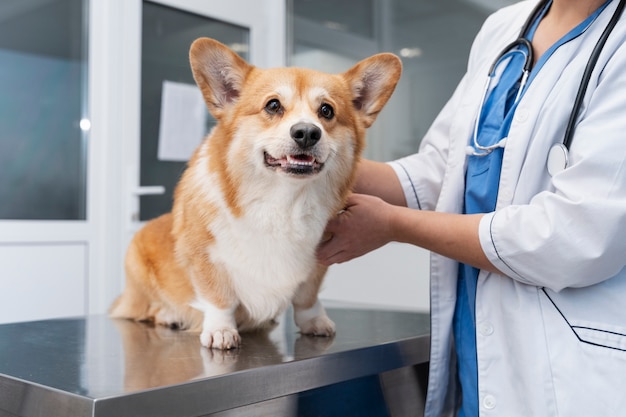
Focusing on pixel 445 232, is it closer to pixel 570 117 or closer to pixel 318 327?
pixel 570 117

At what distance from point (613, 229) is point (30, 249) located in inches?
86.4

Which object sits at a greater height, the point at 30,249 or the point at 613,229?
the point at 613,229

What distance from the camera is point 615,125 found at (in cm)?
92

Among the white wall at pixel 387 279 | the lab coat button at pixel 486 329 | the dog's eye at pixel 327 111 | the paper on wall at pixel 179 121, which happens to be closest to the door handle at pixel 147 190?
the paper on wall at pixel 179 121

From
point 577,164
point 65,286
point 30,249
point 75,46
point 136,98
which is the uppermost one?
point 75,46

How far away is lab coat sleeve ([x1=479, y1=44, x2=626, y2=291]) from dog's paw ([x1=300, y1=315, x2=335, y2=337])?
1.41ft

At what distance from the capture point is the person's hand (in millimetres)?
1172

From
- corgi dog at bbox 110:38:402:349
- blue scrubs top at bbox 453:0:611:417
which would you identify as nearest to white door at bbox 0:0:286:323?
corgi dog at bbox 110:38:402:349

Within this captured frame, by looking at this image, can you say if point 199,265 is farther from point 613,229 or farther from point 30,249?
point 30,249

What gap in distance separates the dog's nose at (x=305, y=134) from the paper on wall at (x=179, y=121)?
1875 millimetres

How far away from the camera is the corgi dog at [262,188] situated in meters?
1.17

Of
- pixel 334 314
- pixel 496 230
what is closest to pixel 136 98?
pixel 334 314

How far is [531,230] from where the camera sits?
0.96 metres

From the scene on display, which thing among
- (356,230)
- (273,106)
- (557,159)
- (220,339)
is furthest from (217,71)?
(557,159)
